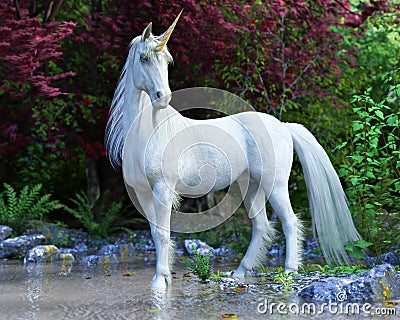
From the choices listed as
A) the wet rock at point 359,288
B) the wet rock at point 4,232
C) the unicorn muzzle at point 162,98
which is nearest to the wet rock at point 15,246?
the wet rock at point 4,232

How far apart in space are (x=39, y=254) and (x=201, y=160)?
2630 mm

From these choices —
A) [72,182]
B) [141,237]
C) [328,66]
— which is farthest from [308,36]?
[72,182]

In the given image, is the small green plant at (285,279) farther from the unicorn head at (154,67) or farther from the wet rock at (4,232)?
the wet rock at (4,232)

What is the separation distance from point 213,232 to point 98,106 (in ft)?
7.95

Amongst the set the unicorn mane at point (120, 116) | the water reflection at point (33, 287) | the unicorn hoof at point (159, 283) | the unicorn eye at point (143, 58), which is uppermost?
the unicorn eye at point (143, 58)

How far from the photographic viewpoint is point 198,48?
7305 millimetres

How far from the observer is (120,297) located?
13.7ft

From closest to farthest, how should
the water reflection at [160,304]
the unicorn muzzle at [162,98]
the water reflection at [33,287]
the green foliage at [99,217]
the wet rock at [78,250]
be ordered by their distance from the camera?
the water reflection at [160,304] < the water reflection at [33,287] < the unicorn muzzle at [162,98] < the wet rock at [78,250] < the green foliage at [99,217]

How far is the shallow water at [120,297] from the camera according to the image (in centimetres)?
358

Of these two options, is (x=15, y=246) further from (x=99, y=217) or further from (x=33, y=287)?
(x=33, y=287)

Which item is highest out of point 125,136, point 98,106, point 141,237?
point 98,106

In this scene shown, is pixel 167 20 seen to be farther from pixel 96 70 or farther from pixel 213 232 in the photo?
pixel 213 232

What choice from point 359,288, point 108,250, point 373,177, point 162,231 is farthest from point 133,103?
point 108,250

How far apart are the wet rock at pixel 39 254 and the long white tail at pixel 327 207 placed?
Result: 305 cm
